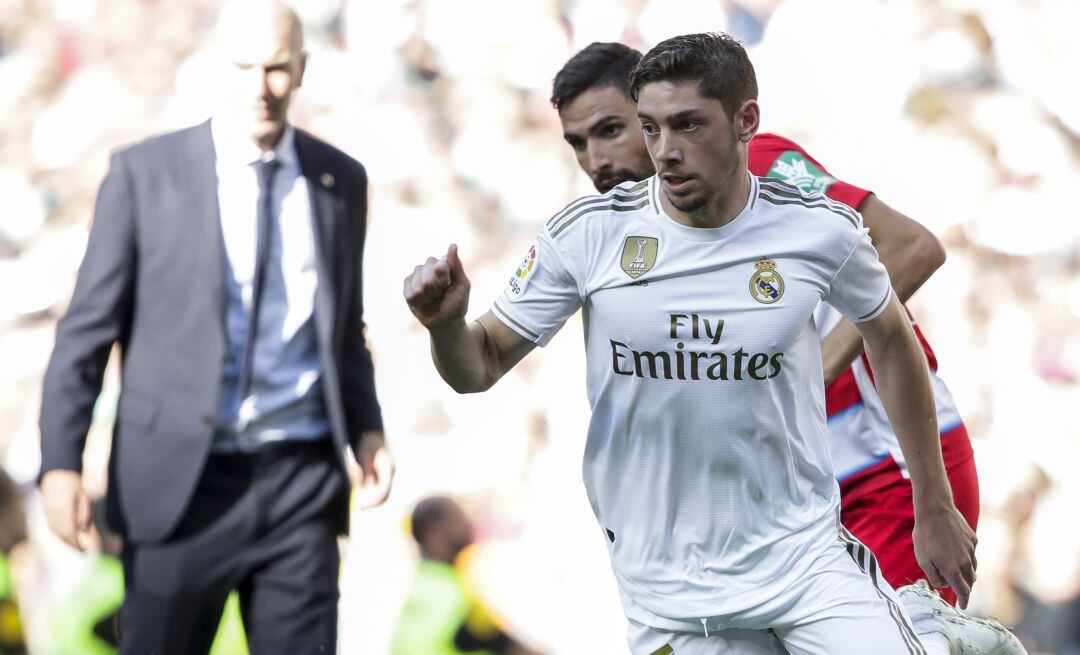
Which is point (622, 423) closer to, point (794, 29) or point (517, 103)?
point (517, 103)

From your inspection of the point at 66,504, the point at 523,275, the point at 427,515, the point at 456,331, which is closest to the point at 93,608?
the point at 427,515

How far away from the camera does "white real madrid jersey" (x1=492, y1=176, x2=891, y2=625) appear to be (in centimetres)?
261

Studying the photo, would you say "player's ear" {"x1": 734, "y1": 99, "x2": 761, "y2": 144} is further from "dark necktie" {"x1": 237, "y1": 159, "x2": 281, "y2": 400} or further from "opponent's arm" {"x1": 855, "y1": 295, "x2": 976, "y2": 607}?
"dark necktie" {"x1": 237, "y1": 159, "x2": 281, "y2": 400}

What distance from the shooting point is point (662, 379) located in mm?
2621

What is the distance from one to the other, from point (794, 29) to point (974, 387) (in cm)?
142

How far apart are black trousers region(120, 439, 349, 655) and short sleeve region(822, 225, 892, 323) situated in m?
1.52

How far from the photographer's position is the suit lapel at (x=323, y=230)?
364 centimetres

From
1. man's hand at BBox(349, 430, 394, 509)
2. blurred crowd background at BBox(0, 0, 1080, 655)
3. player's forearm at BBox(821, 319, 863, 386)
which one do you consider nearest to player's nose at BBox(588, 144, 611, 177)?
player's forearm at BBox(821, 319, 863, 386)

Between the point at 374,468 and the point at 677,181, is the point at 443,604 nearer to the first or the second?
the point at 374,468

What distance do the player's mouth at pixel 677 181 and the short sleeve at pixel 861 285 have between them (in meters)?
0.35

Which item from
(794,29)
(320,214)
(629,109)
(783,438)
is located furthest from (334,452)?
(794,29)

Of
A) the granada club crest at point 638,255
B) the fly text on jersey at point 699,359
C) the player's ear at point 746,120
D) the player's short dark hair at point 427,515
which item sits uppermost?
the player's ear at point 746,120

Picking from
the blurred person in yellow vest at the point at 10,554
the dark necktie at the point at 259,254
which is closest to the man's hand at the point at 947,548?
the dark necktie at the point at 259,254

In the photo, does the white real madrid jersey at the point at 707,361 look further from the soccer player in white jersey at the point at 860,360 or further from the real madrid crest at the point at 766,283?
the soccer player in white jersey at the point at 860,360
